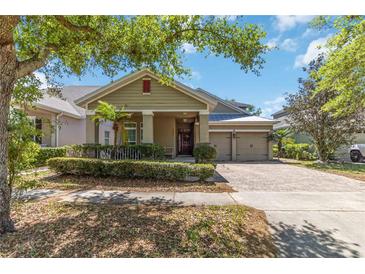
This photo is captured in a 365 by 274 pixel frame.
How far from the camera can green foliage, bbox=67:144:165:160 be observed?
11.6 metres

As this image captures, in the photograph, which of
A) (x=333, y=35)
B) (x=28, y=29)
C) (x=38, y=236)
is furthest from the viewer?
(x=333, y=35)

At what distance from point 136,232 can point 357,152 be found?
2339 centimetres

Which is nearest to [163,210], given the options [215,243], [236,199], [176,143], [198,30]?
[215,243]

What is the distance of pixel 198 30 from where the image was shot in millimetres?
6500

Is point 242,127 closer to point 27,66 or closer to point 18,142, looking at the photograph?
point 27,66

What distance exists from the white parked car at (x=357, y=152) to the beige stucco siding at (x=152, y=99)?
55.0ft

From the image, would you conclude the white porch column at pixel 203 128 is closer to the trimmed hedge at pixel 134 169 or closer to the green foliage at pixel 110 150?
the green foliage at pixel 110 150

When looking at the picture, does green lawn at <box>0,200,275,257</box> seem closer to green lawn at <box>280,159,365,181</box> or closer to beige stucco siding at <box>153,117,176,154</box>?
green lawn at <box>280,159,365,181</box>

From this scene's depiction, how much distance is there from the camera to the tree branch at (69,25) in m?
5.33

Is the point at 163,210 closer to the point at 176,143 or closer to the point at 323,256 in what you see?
the point at 323,256

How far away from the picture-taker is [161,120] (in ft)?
58.2

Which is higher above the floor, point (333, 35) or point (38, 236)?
point (333, 35)

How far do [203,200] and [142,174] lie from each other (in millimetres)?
3552

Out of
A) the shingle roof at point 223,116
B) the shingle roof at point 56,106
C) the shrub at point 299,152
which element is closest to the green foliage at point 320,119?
the shrub at point 299,152
